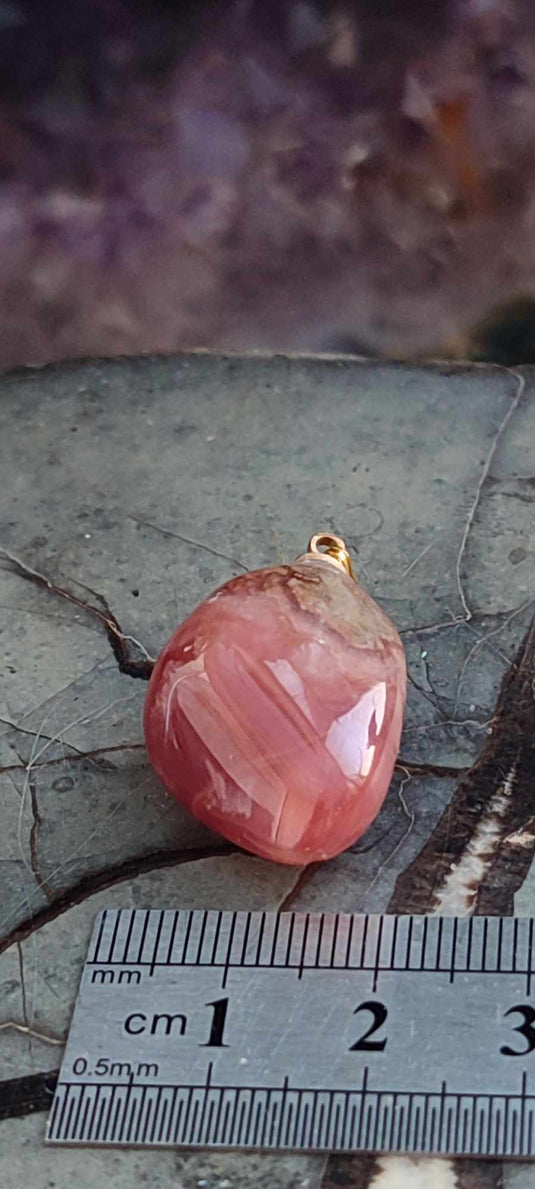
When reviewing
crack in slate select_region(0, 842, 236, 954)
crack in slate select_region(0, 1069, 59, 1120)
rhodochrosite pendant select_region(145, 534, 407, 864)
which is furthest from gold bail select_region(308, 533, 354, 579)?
crack in slate select_region(0, 1069, 59, 1120)

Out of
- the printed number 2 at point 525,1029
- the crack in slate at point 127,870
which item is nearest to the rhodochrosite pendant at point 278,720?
the crack in slate at point 127,870

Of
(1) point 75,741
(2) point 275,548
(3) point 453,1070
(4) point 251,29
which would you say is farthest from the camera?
(4) point 251,29

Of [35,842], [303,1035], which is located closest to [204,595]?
[35,842]

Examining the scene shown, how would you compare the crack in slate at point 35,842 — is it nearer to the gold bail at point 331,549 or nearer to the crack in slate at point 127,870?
the crack in slate at point 127,870

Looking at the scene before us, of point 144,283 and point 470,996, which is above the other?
point 144,283

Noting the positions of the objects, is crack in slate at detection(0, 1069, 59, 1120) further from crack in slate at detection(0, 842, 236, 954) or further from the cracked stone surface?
crack in slate at detection(0, 842, 236, 954)

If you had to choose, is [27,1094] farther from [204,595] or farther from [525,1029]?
[204,595]

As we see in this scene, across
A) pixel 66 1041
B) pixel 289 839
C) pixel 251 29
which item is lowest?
pixel 66 1041

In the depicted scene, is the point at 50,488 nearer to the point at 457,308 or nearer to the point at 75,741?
the point at 75,741

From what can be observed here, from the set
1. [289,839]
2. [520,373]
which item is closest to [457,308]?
[520,373]
